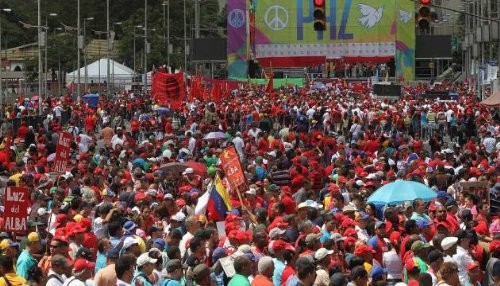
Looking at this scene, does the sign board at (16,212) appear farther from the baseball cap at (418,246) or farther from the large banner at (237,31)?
the large banner at (237,31)

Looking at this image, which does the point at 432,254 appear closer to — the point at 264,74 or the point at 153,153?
the point at 153,153

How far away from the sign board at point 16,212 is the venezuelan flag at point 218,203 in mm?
2237

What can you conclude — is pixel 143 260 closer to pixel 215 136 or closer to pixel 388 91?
pixel 215 136

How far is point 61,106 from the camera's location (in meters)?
Answer: 50.0

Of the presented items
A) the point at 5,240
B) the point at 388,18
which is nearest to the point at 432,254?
the point at 5,240

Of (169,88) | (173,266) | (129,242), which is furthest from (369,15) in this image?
(173,266)

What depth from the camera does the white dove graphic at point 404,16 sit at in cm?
7584

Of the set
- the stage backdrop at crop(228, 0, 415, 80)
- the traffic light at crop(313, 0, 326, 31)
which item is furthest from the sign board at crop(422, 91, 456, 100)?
the traffic light at crop(313, 0, 326, 31)

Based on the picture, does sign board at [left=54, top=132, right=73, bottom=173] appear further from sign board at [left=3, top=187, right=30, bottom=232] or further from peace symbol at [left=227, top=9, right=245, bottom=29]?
peace symbol at [left=227, top=9, right=245, bottom=29]

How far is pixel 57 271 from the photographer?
10.9m

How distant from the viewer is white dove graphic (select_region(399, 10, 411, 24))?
75.8m

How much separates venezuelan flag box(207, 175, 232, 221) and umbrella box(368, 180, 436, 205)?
1.86 m

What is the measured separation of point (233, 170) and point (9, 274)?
21.7 ft

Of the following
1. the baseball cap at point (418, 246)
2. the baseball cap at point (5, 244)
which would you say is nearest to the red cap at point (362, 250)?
the baseball cap at point (418, 246)
